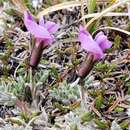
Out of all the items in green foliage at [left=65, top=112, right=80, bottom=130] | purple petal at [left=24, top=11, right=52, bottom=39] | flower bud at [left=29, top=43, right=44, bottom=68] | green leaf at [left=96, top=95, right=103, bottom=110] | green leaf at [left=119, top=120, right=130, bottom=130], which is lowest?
green leaf at [left=119, top=120, right=130, bottom=130]

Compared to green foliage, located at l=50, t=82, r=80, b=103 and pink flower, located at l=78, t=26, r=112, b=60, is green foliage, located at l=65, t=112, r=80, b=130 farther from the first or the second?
pink flower, located at l=78, t=26, r=112, b=60

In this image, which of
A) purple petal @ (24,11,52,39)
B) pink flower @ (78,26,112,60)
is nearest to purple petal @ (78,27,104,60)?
pink flower @ (78,26,112,60)

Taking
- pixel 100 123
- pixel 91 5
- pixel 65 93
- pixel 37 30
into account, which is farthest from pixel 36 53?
pixel 91 5

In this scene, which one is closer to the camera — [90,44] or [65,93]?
[90,44]

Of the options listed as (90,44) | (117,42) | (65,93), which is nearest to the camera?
(90,44)

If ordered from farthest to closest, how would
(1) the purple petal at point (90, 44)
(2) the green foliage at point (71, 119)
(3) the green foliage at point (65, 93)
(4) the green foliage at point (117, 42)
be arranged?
(4) the green foliage at point (117, 42), (3) the green foliage at point (65, 93), (2) the green foliage at point (71, 119), (1) the purple petal at point (90, 44)

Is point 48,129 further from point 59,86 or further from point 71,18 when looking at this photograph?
point 71,18

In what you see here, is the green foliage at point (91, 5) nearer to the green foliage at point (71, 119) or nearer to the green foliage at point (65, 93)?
the green foliage at point (65, 93)

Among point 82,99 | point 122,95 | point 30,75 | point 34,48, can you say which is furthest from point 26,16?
point 122,95

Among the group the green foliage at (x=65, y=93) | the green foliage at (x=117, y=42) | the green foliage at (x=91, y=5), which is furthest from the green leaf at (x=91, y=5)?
the green foliage at (x=65, y=93)

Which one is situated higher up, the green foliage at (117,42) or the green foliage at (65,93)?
the green foliage at (117,42)

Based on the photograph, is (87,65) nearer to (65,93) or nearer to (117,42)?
(65,93)
